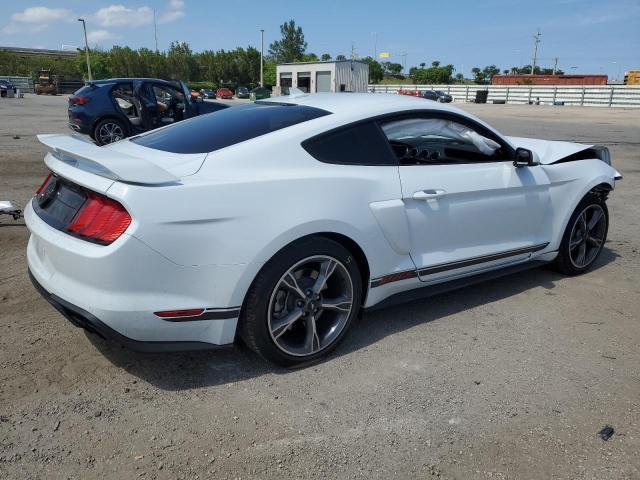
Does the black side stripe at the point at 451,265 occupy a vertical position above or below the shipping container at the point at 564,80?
below

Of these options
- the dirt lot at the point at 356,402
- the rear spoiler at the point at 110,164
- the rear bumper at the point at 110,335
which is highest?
the rear spoiler at the point at 110,164

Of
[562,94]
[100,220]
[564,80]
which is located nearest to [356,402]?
[100,220]

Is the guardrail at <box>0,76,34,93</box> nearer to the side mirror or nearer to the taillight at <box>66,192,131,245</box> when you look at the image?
the taillight at <box>66,192,131,245</box>

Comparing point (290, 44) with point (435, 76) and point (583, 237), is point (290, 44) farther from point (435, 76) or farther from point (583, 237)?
point (583, 237)

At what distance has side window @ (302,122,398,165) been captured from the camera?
3015 mm

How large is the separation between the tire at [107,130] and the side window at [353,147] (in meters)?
9.43

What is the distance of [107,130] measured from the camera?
37.3 ft

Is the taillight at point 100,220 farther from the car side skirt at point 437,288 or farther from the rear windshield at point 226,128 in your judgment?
the car side skirt at point 437,288

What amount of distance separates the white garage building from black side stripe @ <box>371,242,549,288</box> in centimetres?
4853

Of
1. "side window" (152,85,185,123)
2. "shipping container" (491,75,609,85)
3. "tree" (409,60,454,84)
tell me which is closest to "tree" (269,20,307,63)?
"tree" (409,60,454,84)

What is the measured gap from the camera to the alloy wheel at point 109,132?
11.3 m

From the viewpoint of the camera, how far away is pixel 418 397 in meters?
2.77

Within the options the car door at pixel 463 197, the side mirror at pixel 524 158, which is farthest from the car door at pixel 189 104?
the side mirror at pixel 524 158

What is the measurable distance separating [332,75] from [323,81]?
1846 mm
